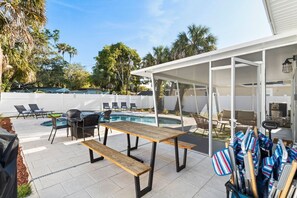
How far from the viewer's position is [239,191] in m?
1.50

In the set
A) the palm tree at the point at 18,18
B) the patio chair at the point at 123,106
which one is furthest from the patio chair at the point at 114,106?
the palm tree at the point at 18,18

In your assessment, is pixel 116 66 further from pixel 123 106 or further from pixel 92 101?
pixel 92 101

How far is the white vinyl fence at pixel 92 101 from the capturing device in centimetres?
385

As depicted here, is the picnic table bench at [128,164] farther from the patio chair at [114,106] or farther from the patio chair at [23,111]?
the patio chair at [114,106]

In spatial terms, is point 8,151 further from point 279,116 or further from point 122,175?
point 279,116

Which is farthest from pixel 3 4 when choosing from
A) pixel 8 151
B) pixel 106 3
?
pixel 8 151

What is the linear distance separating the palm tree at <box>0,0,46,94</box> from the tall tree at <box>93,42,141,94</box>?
44.7 ft

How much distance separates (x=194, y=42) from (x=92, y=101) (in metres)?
10.9

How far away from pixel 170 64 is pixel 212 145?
104 inches

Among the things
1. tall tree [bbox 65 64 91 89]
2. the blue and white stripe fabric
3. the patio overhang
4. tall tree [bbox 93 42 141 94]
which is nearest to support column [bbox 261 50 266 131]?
the patio overhang

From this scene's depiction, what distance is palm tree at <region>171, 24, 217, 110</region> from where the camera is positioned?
13.2 metres

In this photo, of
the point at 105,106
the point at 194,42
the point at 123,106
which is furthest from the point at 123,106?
the point at 194,42

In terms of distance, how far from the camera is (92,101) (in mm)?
15133

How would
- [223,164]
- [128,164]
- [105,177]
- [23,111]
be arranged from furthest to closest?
[23,111]
[105,177]
[128,164]
[223,164]
